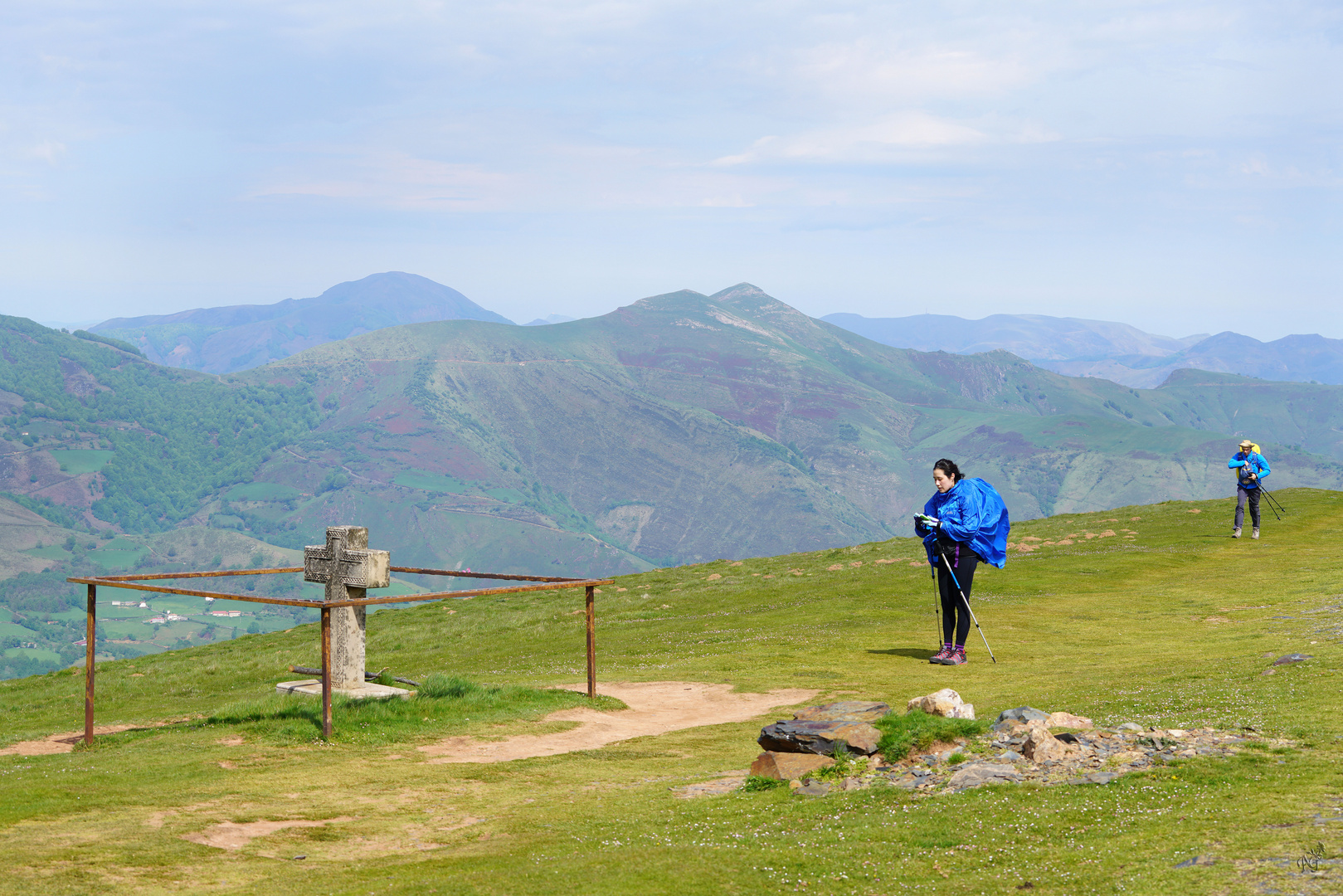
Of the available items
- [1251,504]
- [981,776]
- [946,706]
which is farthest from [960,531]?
[1251,504]

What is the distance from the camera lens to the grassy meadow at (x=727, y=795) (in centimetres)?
1010

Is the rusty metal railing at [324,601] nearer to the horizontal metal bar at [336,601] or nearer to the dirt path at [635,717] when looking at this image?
the horizontal metal bar at [336,601]

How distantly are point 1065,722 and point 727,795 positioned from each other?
4578mm

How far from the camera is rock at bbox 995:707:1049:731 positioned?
1408cm

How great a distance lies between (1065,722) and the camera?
45.9ft

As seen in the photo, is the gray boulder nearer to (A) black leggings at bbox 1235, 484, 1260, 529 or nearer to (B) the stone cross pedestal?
(B) the stone cross pedestal

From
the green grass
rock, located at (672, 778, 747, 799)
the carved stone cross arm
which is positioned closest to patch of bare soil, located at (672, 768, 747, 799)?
rock, located at (672, 778, 747, 799)

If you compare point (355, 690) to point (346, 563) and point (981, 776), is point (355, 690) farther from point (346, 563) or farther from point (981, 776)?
point (981, 776)

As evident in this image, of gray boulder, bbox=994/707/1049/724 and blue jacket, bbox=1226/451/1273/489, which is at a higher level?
blue jacket, bbox=1226/451/1273/489

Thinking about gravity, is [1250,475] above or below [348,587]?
above

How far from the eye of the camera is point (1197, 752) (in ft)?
41.2

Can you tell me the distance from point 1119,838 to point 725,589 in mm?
35492

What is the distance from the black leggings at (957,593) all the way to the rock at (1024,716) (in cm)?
847

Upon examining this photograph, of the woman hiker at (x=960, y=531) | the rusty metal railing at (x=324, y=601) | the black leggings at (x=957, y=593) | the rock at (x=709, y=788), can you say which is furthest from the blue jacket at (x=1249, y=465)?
the rock at (x=709, y=788)
